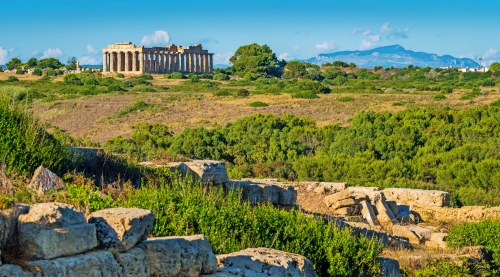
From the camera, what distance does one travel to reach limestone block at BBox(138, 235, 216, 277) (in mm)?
6449

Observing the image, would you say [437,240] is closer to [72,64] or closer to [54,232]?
[54,232]

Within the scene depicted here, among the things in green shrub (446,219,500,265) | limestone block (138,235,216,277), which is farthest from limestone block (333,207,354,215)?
limestone block (138,235,216,277)

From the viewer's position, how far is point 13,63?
105688 millimetres

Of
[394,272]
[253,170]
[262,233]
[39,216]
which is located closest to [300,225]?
[262,233]

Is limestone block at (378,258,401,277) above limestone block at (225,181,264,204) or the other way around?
the other way around

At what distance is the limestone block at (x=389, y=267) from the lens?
10410 mm

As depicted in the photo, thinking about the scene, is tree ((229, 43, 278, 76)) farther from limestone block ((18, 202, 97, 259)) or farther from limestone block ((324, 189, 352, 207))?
limestone block ((18, 202, 97, 259))

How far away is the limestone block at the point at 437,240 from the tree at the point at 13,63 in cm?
9620

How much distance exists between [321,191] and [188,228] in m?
9.04

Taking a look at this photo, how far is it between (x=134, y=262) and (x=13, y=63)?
105017 millimetres

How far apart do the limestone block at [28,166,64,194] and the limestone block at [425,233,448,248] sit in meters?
7.76

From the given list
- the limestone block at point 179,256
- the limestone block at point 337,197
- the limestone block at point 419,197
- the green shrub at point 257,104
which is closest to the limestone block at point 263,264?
the limestone block at point 179,256

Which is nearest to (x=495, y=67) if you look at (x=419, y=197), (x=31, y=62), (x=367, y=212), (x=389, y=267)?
(x=31, y=62)

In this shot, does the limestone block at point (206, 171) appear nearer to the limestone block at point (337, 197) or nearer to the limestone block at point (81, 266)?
the limestone block at point (337, 197)
